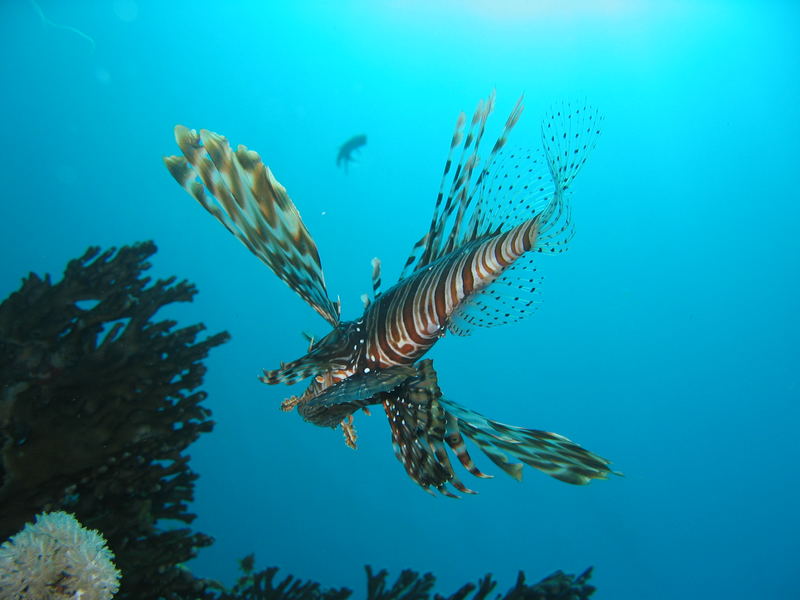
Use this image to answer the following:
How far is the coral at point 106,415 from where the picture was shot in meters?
2.36

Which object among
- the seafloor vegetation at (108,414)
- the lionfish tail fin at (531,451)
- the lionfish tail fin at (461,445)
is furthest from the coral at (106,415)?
the lionfish tail fin at (531,451)

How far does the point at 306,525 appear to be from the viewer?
69.3 ft

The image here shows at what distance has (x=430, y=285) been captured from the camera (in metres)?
2.66

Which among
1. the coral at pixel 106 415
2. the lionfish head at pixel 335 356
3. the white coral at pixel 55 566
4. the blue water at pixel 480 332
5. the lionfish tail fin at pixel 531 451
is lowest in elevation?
the white coral at pixel 55 566

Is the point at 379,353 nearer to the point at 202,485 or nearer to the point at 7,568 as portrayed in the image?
the point at 7,568

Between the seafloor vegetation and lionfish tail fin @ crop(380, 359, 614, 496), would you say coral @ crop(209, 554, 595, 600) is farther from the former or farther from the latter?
lionfish tail fin @ crop(380, 359, 614, 496)

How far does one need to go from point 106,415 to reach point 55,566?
39.8 inches

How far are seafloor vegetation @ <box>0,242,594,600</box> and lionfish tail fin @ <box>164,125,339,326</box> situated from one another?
0.90 metres

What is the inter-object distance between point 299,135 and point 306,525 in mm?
21547

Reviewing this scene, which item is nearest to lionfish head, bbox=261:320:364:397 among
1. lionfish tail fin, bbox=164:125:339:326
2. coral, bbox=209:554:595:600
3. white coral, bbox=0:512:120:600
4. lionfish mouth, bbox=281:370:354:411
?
lionfish mouth, bbox=281:370:354:411

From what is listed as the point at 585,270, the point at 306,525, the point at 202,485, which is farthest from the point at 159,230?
the point at 585,270

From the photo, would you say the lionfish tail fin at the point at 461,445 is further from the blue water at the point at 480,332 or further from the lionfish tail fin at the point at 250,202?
the blue water at the point at 480,332

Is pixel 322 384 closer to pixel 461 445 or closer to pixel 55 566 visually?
pixel 461 445

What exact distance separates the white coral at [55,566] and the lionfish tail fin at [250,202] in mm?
1512
